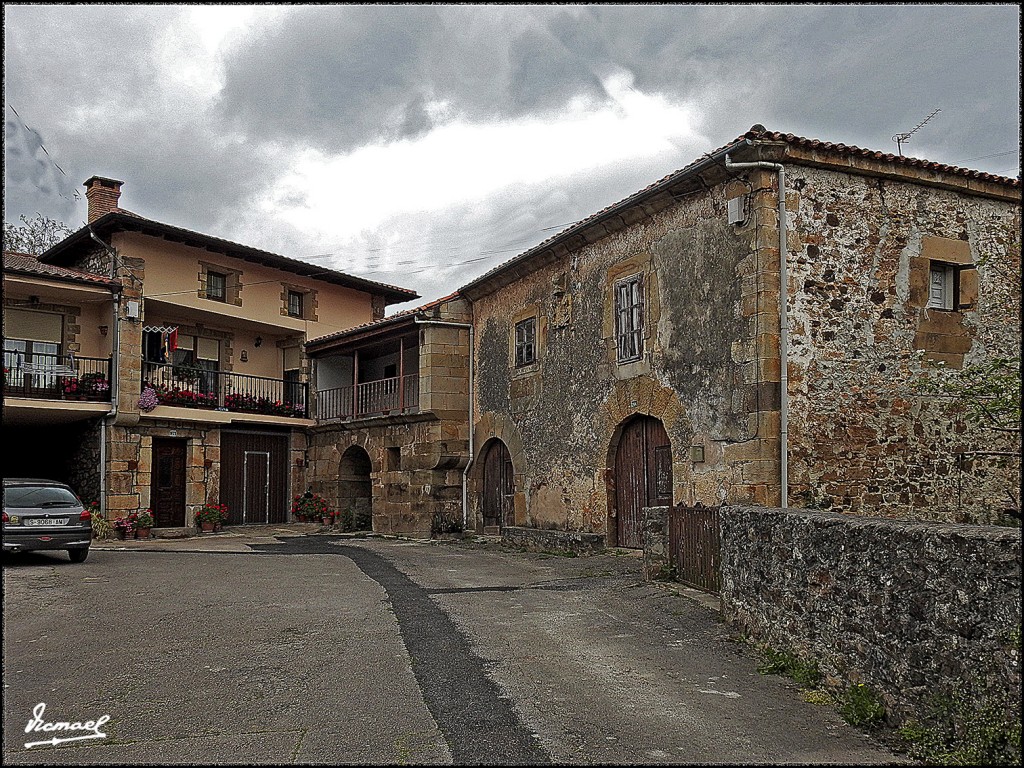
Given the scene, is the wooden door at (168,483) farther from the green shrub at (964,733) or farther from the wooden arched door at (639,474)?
the green shrub at (964,733)

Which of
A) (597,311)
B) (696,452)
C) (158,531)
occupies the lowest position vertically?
(158,531)

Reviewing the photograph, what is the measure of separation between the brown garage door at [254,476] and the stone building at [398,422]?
0.84 m

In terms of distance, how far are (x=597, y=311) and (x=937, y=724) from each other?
9974mm

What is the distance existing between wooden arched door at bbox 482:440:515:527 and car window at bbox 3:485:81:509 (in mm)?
7512

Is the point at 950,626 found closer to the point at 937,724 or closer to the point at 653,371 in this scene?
the point at 937,724

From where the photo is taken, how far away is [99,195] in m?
20.3

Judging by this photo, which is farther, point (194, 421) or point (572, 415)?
point (194, 421)

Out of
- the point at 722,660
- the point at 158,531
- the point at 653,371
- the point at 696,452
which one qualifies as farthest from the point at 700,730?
the point at 158,531

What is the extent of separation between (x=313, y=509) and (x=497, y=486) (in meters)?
6.44

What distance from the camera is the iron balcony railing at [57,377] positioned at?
666 inches

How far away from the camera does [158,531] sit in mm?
18406

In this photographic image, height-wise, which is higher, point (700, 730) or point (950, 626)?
point (950, 626)

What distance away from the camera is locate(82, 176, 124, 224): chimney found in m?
20.2

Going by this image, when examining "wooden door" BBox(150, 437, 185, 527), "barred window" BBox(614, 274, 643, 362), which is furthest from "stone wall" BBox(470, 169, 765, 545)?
"wooden door" BBox(150, 437, 185, 527)
